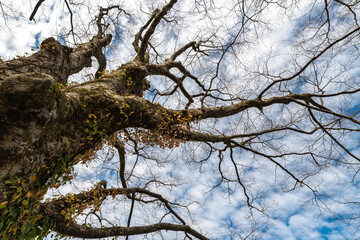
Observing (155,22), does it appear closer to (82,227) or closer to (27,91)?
(27,91)

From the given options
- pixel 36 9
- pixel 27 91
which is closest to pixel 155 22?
pixel 36 9

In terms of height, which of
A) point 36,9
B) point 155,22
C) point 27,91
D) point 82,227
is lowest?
point 82,227

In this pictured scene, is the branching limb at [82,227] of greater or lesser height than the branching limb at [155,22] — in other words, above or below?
below

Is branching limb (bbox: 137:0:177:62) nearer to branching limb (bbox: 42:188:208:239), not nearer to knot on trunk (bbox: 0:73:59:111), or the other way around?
knot on trunk (bbox: 0:73:59:111)

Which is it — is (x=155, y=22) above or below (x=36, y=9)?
above

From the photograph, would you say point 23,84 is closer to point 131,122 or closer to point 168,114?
point 131,122

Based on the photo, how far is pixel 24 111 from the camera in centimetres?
138

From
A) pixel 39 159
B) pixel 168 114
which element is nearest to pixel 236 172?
pixel 168 114

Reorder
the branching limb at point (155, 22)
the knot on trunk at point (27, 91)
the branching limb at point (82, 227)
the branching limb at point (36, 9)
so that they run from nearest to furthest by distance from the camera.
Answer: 1. the knot on trunk at point (27, 91)
2. the branching limb at point (82, 227)
3. the branching limb at point (36, 9)
4. the branching limb at point (155, 22)

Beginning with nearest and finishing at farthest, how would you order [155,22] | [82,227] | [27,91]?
[27,91]
[82,227]
[155,22]

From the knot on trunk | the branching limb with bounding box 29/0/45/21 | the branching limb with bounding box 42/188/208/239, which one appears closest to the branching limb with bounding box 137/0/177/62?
the branching limb with bounding box 29/0/45/21

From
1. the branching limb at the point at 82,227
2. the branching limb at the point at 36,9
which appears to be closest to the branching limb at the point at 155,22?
the branching limb at the point at 36,9

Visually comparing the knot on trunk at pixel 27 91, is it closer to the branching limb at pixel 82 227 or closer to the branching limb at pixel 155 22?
the branching limb at pixel 82 227

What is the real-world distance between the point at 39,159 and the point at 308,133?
4.42m
